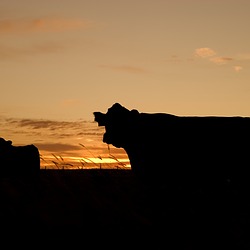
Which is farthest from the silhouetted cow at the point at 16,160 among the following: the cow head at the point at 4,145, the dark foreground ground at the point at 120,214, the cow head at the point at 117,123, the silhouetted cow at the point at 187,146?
the dark foreground ground at the point at 120,214

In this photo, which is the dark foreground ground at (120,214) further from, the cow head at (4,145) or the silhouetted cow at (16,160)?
the cow head at (4,145)

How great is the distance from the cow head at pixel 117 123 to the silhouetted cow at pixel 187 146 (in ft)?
0.09

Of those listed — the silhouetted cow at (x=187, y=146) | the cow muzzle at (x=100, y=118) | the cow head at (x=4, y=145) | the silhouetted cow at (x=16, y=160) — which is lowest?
the silhouetted cow at (x=16, y=160)

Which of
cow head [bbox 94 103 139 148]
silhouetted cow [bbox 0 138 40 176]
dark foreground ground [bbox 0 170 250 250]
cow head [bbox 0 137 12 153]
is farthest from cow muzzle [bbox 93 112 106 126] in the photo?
cow head [bbox 0 137 12 153]

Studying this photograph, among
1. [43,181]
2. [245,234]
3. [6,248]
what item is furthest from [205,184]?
[6,248]

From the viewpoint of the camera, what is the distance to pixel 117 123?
13.4 m

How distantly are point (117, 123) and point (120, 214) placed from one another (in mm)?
5675

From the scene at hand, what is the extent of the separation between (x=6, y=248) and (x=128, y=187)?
5086 millimetres

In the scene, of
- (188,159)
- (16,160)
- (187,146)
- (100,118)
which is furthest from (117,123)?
(16,160)

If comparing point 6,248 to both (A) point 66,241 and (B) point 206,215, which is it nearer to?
(A) point 66,241

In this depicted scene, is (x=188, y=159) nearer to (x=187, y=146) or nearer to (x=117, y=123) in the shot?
(x=187, y=146)

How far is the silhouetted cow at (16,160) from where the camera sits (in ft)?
92.2

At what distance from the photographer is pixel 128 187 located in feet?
35.8

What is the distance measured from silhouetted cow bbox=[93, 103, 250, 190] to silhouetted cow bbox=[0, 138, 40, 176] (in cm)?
1565
